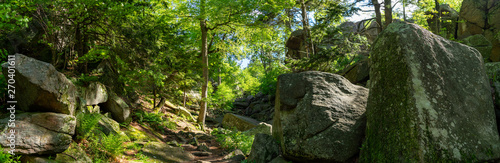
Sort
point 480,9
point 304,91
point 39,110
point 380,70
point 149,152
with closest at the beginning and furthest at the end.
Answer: point 380,70, point 39,110, point 304,91, point 149,152, point 480,9

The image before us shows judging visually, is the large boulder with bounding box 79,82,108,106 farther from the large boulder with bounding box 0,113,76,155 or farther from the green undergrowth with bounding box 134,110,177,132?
the large boulder with bounding box 0,113,76,155

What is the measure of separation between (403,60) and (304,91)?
2.38 m

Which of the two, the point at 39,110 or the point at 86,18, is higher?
the point at 86,18

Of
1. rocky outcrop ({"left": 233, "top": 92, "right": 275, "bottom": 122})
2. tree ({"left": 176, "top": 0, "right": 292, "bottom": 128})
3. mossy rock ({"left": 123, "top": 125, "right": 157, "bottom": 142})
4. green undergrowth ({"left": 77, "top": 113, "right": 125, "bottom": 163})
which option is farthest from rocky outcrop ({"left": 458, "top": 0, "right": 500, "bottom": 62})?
green undergrowth ({"left": 77, "top": 113, "right": 125, "bottom": 163})

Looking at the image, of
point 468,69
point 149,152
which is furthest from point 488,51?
point 149,152

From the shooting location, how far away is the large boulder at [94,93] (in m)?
8.29

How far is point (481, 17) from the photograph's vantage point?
1664 centimetres

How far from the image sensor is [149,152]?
7.85m

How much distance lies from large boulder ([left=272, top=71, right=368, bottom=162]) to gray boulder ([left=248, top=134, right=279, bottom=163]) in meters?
0.24

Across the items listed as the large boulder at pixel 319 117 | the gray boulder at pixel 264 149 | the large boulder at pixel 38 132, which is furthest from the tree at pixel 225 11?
the large boulder at pixel 38 132

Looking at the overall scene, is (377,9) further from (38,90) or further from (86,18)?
(38,90)

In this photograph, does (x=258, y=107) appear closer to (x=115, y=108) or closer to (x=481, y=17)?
(x=115, y=108)

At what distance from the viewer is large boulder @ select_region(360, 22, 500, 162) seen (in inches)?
156

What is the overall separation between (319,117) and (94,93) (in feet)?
23.9
